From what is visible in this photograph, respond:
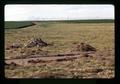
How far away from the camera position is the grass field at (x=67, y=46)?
2.24m

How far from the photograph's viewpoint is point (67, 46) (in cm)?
Result: 225

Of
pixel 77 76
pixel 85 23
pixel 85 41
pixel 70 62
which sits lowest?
pixel 77 76

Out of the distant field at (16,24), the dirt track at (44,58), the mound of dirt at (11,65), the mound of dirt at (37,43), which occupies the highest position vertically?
the distant field at (16,24)

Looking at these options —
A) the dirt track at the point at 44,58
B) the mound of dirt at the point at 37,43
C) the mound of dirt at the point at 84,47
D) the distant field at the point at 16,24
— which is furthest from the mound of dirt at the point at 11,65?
the mound of dirt at the point at 84,47

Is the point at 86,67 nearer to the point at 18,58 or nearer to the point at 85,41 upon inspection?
the point at 85,41

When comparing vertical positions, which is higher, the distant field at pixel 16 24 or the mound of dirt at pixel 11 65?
the distant field at pixel 16 24

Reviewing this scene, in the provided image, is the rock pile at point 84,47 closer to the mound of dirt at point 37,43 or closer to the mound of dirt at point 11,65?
the mound of dirt at point 37,43

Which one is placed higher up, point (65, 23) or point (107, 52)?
point (65, 23)

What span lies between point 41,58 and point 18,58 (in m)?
0.25

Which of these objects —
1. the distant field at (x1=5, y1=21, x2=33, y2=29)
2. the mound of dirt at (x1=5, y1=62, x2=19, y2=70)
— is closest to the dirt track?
the mound of dirt at (x1=5, y1=62, x2=19, y2=70)

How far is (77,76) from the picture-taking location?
7.43ft

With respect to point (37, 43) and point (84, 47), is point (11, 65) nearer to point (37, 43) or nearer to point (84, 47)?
point (37, 43)

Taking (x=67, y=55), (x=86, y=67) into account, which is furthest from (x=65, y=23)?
(x=86, y=67)

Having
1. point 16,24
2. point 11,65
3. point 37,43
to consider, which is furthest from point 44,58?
point 16,24
